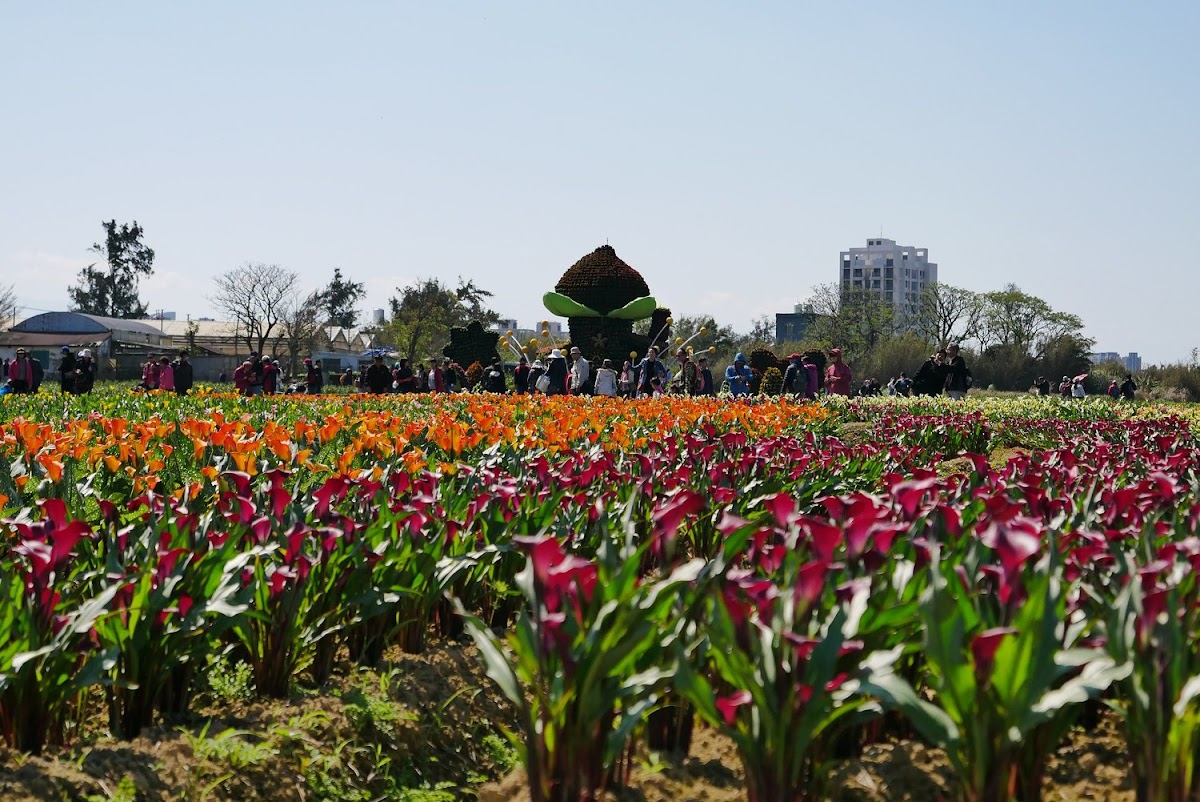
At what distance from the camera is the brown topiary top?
38844mm

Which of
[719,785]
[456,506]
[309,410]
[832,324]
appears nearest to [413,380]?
[309,410]

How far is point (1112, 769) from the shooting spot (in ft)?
9.78

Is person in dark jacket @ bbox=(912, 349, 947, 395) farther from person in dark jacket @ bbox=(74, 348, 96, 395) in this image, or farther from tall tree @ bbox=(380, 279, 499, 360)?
tall tree @ bbox=(380, 279, 499, 360)

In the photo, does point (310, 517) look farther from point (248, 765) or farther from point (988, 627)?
point (988, 627)

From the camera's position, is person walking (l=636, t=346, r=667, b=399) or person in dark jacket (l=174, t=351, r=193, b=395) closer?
person walking (l=636, t=346, r=667, b=399)

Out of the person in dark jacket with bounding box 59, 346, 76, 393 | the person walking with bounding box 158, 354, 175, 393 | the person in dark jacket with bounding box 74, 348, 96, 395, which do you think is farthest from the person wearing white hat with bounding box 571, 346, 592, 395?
the person in dark jacket with bounding box 74, 348, 96, 395

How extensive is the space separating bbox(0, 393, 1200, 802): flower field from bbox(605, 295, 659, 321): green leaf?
32706 mm

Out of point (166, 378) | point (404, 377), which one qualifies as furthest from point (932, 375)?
point (166, 378)

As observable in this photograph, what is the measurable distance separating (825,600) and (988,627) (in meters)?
Answer: 0.38

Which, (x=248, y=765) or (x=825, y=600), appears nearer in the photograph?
(x=825, y=600)

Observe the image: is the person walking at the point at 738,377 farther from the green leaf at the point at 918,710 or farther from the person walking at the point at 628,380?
the green leaf at the point at 918,710

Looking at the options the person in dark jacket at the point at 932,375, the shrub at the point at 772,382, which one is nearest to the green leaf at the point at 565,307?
the shrub at the point at 772,382

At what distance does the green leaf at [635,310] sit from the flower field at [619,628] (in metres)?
32.7

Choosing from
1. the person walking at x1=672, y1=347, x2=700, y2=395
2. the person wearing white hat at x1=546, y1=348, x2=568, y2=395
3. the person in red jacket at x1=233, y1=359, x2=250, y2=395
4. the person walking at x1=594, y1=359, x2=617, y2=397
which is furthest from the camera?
the person in red jacket at x1=233, y1=359, x2=250, y2=395
